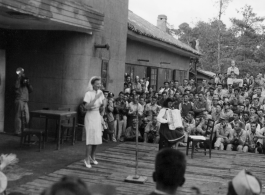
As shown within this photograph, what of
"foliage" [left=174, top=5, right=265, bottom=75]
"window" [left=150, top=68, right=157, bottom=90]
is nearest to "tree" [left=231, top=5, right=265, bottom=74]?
"foliage" [left=174, top=5, right=265, bottom=75]

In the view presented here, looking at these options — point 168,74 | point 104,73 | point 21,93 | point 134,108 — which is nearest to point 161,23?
point 168,74

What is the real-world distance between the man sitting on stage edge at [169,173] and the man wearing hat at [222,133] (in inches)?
308

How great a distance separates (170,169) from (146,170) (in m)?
4.93

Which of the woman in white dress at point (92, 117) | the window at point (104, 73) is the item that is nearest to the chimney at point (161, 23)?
the window at point (104, 73)

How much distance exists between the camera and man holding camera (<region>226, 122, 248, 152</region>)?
33.4 ft

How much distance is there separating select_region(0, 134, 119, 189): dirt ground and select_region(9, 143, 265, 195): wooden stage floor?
234mm

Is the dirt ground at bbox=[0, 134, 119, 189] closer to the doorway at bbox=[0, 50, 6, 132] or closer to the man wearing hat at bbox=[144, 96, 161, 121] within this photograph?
the doorway at bbox=[0, 50, 6, 132]

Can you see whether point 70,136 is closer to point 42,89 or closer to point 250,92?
point 42,89

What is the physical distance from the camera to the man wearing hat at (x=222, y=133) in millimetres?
10304

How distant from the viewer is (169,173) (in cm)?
269

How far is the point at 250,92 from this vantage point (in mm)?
14117

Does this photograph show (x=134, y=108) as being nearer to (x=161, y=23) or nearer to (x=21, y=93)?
(x=21, y=93)

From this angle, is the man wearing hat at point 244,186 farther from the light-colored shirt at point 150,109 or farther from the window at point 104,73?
the light-colored shirt at point 150,109

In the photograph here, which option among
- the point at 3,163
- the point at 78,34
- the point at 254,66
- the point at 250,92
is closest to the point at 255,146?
the point at 250,92
